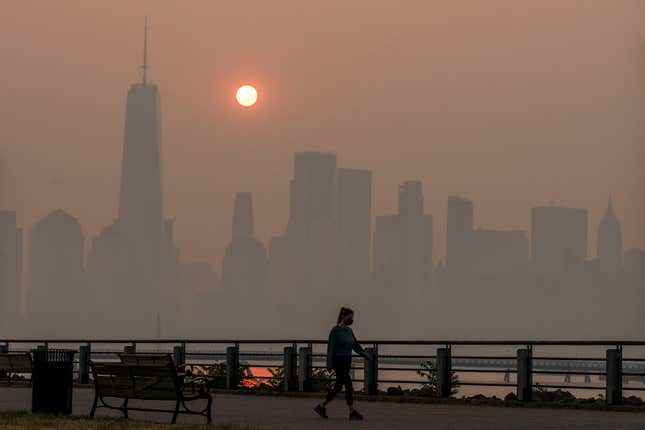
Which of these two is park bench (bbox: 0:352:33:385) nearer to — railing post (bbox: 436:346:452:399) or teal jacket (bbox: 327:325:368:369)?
railing post (bbox: 436:346:452:399)

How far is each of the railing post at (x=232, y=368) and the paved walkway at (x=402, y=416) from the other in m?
4.79

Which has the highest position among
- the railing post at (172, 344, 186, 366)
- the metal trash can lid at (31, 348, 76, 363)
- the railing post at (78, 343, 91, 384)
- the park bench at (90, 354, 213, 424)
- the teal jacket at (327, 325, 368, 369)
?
the teal jacket at (327, 325, 368, 369)

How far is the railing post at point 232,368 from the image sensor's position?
107 ft

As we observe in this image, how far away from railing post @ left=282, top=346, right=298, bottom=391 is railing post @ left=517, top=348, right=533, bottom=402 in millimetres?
6409

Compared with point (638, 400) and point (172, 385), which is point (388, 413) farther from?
point (638, 400)

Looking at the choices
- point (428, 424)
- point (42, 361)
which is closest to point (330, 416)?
point (428, 424)

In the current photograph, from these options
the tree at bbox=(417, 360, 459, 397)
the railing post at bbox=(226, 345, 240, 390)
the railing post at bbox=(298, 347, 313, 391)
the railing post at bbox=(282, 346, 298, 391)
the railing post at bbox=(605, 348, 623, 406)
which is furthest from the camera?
the railing post at bbox=(226, 345, 240, 390)

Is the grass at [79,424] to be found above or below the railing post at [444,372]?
below

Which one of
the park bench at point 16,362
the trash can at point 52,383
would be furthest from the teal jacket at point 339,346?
the park bench at point 16,362

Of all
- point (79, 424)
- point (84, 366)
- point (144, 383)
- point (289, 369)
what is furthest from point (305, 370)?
point (79, 424)

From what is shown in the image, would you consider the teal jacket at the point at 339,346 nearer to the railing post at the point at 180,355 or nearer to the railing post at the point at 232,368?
the railing post at the point at 232,368

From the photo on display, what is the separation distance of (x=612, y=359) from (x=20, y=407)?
1015cm

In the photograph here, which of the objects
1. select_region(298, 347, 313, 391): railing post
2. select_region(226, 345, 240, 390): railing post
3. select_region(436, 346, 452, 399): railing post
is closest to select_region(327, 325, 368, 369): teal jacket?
select_region(436, 346, 452, 399): railing post

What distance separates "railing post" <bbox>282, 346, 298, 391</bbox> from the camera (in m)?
30.8
